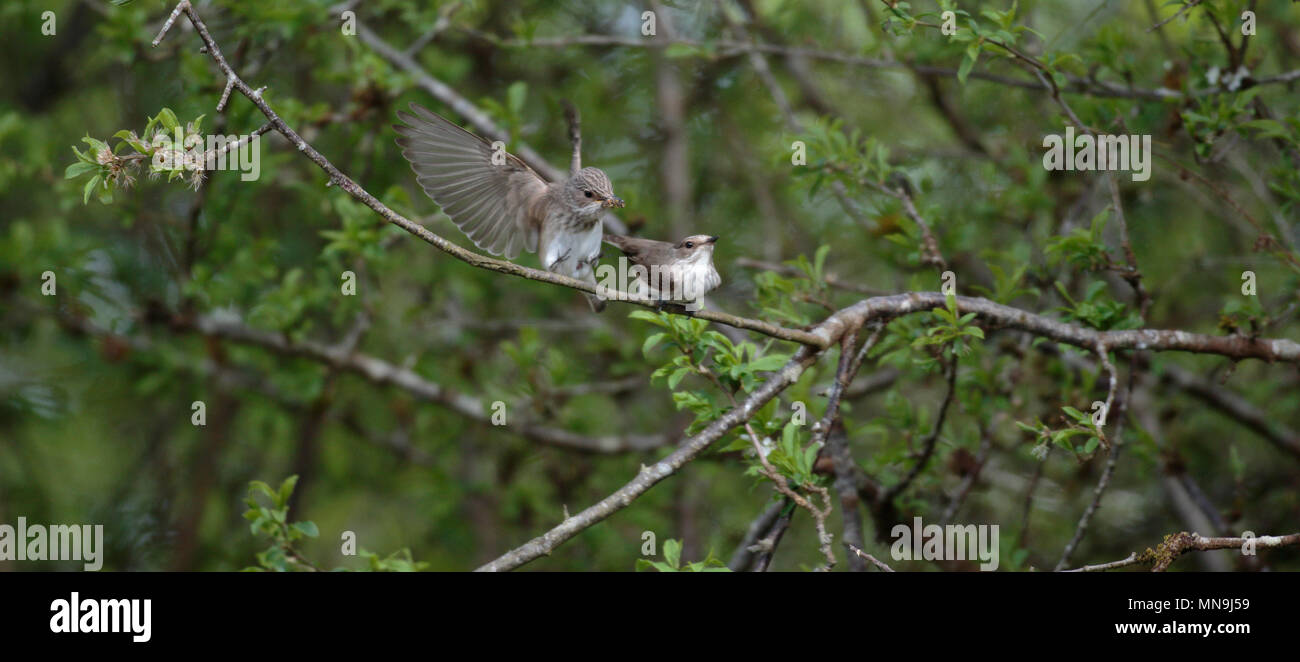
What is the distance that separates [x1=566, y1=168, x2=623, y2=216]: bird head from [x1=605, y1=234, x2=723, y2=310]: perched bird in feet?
0.65

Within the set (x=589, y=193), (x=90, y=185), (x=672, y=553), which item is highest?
(x=589, y=193)

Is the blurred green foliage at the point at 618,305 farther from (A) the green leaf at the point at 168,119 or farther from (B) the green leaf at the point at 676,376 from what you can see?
(A) the green leaf at the point at 168,119

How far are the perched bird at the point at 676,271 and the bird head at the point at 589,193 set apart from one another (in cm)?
20

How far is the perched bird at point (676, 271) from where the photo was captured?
323 cm

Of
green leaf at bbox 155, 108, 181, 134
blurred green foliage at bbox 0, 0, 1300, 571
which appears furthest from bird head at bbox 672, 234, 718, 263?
green leaf at bbox 155, 108, 181, 134

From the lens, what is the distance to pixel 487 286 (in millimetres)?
6539

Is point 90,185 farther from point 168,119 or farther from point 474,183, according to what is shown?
point 474,183

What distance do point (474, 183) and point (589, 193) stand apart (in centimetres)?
57

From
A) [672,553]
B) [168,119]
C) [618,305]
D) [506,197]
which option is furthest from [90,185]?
[618,305]

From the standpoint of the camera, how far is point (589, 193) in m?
3.46

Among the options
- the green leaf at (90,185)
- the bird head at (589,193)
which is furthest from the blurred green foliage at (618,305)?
the green leaf at (90,185)
